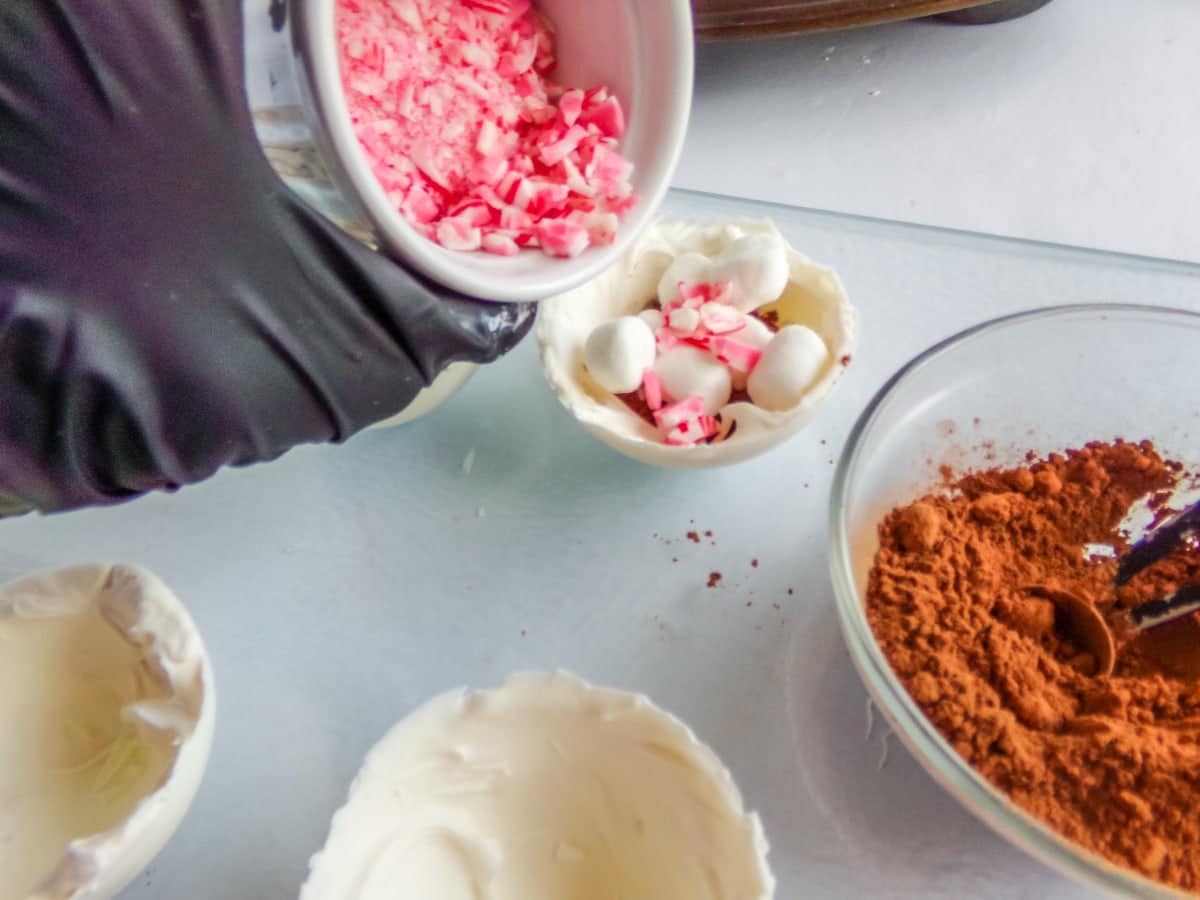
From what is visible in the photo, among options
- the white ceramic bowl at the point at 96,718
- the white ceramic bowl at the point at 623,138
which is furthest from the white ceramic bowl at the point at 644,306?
the white ceramic bowl at the point at 96,718

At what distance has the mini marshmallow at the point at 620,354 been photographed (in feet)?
1.71

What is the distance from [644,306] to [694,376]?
3.3 inches

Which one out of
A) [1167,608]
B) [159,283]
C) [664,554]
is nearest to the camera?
[159,283]

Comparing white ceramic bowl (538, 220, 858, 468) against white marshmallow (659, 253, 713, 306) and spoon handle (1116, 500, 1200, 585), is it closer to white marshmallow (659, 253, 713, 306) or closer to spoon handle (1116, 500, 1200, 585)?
white marshmallow (659, 253, 713, 306)

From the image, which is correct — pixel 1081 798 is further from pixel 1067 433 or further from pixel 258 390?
pixel 258 390

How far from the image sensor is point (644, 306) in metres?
0.59

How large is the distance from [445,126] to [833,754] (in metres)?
0.34

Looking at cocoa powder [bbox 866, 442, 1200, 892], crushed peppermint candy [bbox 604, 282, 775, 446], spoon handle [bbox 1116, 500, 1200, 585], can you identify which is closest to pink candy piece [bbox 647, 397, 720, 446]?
crushed peppermint candy [bbox 604, 282, 775, 446]

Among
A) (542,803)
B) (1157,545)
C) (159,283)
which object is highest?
(159,283)

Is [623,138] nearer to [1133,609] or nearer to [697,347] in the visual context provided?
[697,347]

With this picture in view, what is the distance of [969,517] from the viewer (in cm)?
49

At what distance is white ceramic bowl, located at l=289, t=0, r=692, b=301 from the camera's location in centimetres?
37

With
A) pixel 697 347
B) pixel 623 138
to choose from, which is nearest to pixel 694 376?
pixel 697 347

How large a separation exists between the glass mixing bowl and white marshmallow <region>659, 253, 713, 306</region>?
0.13m
